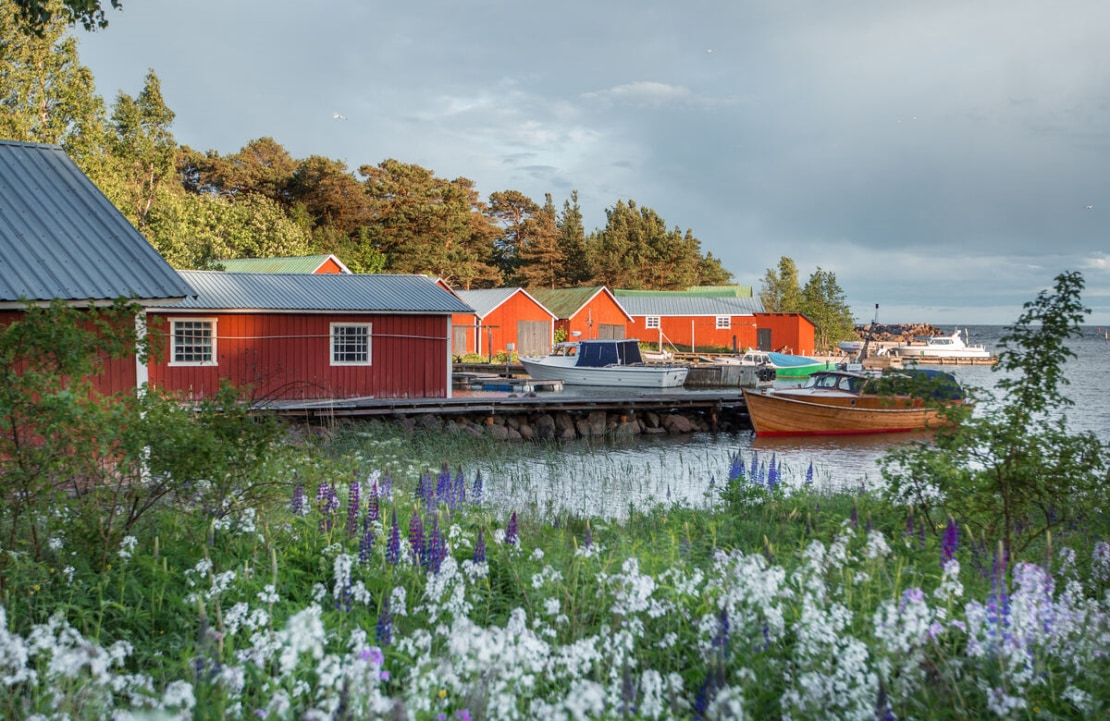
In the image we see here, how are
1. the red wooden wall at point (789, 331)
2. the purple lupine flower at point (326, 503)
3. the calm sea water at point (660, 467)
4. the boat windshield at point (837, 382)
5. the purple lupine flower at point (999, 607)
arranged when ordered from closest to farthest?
the purple lupine flower at point (999, 607)
the purple lupine flower at point (326, 503)
the calm sea water at point (660, 467)
the boat windshield at point (837, 382)
the red wooden wall at point (789, 331)

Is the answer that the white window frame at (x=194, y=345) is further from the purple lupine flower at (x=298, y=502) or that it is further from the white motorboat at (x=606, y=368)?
the white motorboat at (x=606, y=368)

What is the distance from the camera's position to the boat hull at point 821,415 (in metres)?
28.6

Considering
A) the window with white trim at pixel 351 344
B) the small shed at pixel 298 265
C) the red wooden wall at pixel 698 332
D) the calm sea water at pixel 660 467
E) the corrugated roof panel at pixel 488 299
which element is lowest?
the calm sea water at pixel 660 467

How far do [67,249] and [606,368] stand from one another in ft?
91.4

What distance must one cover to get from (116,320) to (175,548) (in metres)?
2.17

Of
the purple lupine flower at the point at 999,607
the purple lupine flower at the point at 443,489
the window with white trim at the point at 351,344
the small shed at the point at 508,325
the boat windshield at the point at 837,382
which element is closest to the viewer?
the purple lupine flower at the point at 999,607

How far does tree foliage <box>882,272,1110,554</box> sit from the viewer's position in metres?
7.81

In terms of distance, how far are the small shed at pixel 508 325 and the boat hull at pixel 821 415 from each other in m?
23.4

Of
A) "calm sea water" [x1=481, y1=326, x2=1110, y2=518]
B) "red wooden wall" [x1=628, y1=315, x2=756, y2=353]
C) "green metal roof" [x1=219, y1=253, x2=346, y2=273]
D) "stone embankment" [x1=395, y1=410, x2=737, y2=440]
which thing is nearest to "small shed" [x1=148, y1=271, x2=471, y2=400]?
"stone embankment" [x1=395, y1=410, x2=737, y2=440]

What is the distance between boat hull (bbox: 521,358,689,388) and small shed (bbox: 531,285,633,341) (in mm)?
15063

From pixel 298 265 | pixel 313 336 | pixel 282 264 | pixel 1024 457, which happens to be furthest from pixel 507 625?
pixel 282 264

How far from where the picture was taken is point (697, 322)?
63656mm

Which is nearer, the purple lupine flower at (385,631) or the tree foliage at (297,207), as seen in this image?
the purple lupine flower at (385,631)

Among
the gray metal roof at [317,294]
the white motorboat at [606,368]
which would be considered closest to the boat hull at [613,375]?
the white motorboat at [606,368]
